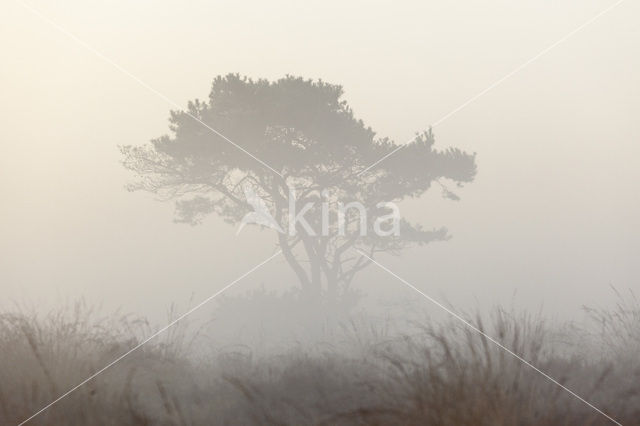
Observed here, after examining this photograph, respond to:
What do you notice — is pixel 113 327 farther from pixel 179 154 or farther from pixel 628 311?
pixel 179 154

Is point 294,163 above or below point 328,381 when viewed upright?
above

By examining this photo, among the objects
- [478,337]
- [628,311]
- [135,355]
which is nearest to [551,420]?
[478,337]

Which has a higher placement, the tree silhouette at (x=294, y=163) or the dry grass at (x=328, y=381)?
the tree silhouette at (x=294, y=163)

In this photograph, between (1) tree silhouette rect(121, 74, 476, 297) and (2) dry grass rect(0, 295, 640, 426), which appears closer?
(2) dry grass rect(0, 295, 640, 426)

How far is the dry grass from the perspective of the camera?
16.4 ft

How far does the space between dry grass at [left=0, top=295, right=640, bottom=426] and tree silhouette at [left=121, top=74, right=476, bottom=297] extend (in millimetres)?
14475

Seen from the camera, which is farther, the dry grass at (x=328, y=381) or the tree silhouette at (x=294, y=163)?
the tree silhouette at (x=294, y=163)

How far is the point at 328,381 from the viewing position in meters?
6.39

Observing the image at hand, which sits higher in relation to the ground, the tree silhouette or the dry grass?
the tree silhouette

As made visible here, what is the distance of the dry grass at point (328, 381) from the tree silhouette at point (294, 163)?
14475 millimetres

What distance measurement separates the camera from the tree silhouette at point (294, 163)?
2222 centimetres

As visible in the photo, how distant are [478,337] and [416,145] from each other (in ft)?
59.4

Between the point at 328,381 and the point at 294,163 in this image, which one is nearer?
the point at 328,381

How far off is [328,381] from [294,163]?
55.1ft
